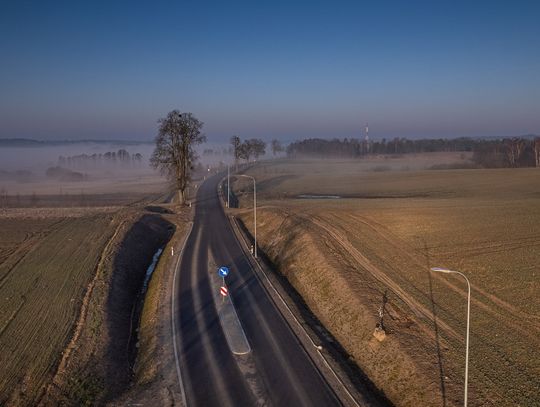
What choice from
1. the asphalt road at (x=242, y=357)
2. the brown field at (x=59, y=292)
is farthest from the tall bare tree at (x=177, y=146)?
the asphalt road at (x=242, y=357)

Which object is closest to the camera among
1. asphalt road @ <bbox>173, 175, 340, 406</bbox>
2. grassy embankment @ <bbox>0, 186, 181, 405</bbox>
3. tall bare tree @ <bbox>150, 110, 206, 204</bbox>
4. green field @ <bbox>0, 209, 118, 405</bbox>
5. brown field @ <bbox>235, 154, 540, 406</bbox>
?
asphalt road @ <bbox>173, 175, 340, 406</bbox>

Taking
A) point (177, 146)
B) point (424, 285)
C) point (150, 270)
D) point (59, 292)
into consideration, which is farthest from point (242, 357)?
point (177, 146)

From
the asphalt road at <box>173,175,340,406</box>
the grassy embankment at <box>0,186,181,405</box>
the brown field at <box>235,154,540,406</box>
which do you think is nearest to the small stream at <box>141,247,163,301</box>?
the grassy embankment at <box>0,186,181,405</box>

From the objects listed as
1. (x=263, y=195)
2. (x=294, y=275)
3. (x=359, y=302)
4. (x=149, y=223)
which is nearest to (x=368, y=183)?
(x=263, y=195)

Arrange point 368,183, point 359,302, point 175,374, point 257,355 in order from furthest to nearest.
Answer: point 368,183, point 359,302, point 257,355, point 175,374

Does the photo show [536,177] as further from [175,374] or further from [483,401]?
[175,374]

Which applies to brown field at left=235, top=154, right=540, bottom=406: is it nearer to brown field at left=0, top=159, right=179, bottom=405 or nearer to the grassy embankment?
the grassy embankment
